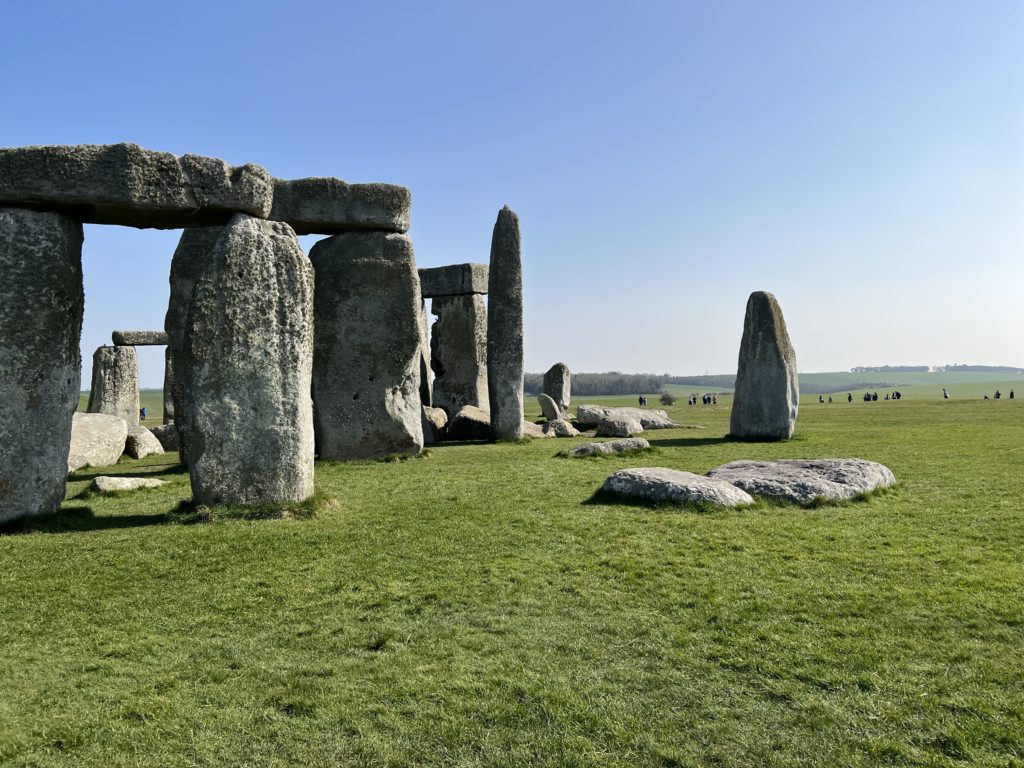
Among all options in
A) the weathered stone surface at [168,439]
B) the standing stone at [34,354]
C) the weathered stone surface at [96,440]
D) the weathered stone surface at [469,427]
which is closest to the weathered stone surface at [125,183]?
the standing stone at [34,354]

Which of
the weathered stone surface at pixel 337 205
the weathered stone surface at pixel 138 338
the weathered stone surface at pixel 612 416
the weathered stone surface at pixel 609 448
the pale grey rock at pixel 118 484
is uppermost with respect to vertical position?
the weathered stone surface at pixel 337 205

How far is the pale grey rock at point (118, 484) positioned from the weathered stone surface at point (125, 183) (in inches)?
138

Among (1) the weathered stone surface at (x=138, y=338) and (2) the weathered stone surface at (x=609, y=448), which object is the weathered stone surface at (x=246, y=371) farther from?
(1) the weathered stone surface at (x=138, y=338)

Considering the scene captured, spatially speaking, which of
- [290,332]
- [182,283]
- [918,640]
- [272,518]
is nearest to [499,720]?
[918,640]

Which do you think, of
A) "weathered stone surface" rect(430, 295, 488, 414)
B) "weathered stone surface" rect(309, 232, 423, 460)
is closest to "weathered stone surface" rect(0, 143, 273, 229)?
"weathered stone surface" rect(309, 232, 423, 460)

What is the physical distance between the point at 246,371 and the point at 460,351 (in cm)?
1222

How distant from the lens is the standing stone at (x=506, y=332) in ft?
52.7

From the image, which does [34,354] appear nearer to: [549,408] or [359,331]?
[359,331]

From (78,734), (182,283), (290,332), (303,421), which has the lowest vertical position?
(78,734)

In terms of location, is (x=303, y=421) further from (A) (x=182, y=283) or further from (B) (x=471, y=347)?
(B) (x=471, y=347)

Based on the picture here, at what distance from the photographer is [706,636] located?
4246 mm

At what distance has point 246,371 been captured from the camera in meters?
7.46

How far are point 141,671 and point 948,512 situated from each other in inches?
294

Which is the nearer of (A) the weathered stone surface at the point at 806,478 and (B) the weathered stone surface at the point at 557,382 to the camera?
(A) the weathered stone surface at the point at 806,478
